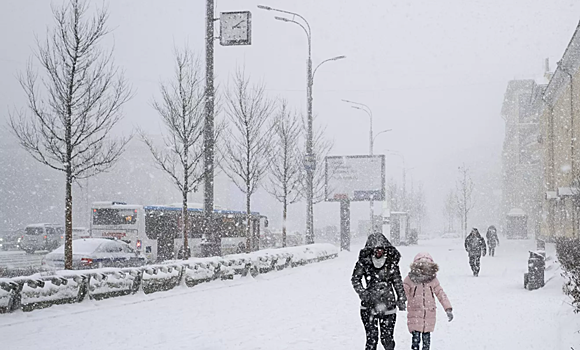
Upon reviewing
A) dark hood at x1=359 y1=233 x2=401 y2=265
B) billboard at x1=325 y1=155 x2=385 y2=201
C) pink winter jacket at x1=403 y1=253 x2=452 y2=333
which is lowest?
pink winter jacket at x1=403 y1=253 x2=452 y2=333

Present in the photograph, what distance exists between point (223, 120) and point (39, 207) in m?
37.4

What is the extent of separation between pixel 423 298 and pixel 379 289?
71cm

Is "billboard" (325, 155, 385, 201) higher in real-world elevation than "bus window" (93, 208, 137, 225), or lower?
higher

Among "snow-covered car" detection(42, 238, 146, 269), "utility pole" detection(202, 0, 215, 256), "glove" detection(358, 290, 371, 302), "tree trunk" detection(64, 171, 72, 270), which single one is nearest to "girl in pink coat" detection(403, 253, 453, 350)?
"glove" detection(358, 290, 371, 302)

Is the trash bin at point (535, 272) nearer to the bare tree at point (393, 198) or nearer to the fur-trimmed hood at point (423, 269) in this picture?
A: the fur-trimmed hood at point (423, 269)

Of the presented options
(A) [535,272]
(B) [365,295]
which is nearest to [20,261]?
(A) [535,272]

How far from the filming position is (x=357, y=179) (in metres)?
42.3

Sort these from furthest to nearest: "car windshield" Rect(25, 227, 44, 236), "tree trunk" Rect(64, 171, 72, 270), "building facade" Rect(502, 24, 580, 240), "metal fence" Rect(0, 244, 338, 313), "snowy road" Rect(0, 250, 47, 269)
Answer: "car windshield" Rect(25, 227, 44, 236)
"building facade" Rect(502, 24, 580, 240)
"snowy road" Rect(0, 250, 47, 269)
"tree trunk" Rect(64, 171, 72, 270)
"metal fence" Rect(0, 244, 338, 313)

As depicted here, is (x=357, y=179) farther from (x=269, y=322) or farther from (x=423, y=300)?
(x=423, y=300)

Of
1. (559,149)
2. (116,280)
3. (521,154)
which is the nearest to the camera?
(116,280)

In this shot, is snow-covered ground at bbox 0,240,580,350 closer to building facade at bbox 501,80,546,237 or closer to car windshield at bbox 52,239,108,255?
car windshield at bbox 52,239,108,255

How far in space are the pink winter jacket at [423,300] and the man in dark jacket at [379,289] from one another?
0.40 m

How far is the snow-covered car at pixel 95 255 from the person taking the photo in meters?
20.1

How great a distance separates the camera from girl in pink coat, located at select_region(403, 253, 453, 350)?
7.76 metres
